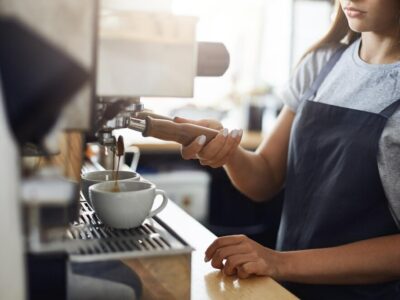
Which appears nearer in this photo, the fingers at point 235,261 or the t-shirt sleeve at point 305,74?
the fingers at point 235,261

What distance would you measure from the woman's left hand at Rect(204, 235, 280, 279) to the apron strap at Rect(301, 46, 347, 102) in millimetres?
407

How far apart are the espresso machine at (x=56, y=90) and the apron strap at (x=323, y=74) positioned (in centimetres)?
60

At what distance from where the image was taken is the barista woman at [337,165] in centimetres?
97

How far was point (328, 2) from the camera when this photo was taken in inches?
129

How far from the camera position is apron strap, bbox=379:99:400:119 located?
101cm

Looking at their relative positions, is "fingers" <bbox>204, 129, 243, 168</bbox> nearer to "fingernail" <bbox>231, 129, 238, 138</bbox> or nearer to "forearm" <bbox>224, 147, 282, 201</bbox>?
"fingernail" <bbox>231, 129, 238, 138</bbox>

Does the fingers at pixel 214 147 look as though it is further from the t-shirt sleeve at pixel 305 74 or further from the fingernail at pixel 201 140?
the t-shirt sleeve at pixel 305 74

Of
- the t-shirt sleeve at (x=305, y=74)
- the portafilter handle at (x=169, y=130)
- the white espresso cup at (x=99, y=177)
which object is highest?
the t-shirt sleeve at (x=305, y=74)

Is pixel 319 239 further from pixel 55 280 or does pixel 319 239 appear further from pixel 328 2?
pixel 328 2

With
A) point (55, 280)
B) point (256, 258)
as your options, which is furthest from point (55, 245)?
point (256, 258)

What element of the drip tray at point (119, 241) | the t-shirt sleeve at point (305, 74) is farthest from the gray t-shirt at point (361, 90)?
the drip tray at point (119, 241)

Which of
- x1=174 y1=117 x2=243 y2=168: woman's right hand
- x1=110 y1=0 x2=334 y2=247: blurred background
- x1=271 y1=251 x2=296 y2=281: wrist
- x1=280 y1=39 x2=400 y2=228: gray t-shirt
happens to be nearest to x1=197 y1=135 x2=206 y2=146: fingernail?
x1=174 y1=117 x2=243 y2=168: woman's right hand

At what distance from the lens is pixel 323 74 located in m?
1.22

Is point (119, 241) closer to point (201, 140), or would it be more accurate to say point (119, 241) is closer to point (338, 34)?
point (201, 140)
